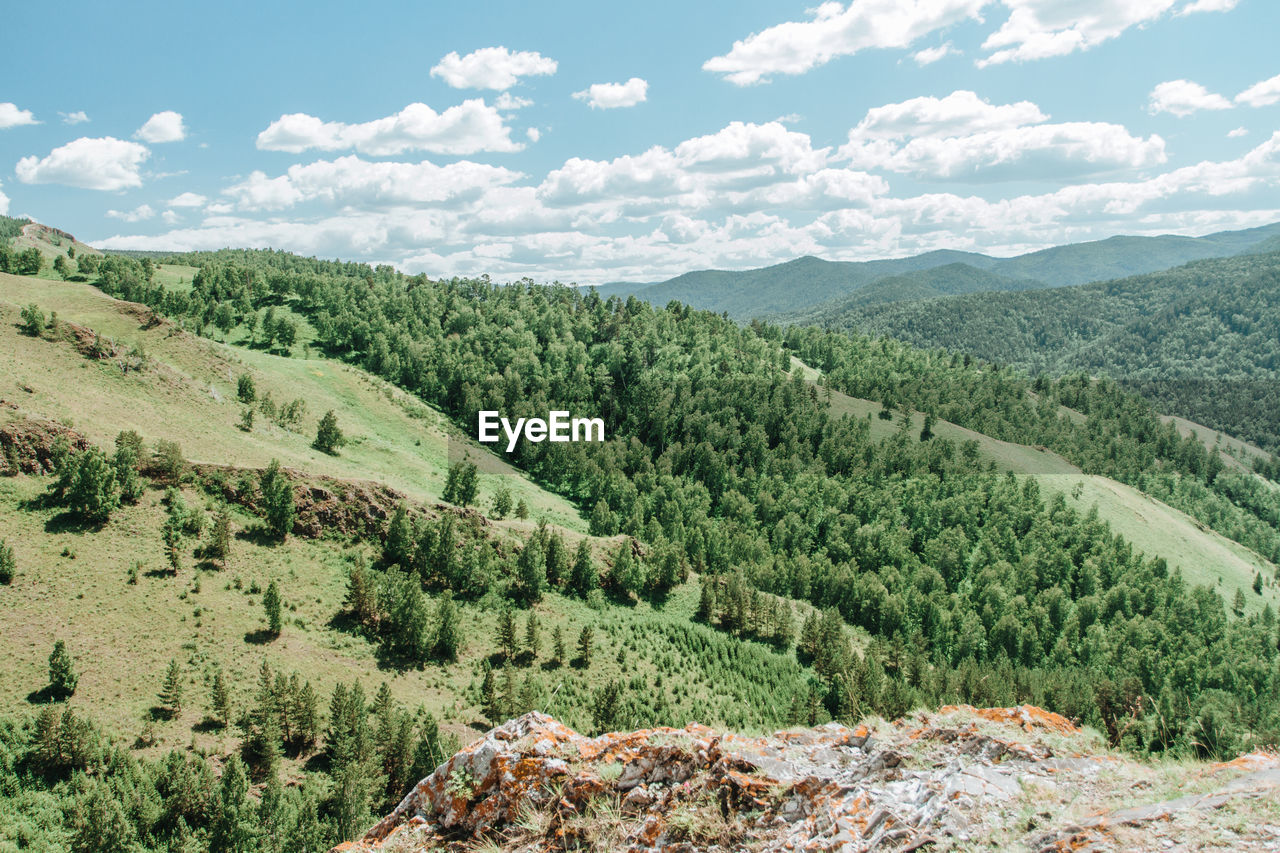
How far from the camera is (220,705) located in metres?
47.8

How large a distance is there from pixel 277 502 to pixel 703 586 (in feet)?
172

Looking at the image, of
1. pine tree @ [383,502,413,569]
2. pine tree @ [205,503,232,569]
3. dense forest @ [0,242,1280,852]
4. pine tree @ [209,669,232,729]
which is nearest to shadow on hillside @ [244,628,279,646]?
dense forest @ [0,242,1280,852]

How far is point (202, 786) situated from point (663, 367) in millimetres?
157023

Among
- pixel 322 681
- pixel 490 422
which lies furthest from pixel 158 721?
pixel 490 422

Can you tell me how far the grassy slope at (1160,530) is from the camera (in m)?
143

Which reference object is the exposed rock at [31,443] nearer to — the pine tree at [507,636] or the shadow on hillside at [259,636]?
the shadow on hillside at [259,636]

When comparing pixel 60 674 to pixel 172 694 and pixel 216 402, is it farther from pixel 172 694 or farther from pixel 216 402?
pixel 216 402

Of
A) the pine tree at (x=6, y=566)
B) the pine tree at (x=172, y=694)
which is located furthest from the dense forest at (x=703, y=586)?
the pine tree at (x=6, y=566)

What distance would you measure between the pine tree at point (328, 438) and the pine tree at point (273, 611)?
3970 centimetres

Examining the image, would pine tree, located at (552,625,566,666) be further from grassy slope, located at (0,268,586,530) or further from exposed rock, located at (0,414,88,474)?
exposed rock, located at (0,414,88,474)

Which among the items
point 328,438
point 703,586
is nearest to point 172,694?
point 328,438

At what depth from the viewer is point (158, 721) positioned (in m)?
46.4

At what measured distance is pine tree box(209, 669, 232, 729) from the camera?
157 feet

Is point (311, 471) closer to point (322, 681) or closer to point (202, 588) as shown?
point (202, 588)
